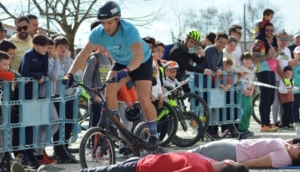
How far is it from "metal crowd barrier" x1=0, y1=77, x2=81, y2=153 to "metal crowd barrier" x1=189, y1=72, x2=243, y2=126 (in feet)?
10.2

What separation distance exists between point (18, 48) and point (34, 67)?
0.90 metres

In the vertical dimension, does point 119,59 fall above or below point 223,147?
above

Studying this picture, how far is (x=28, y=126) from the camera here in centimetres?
1000

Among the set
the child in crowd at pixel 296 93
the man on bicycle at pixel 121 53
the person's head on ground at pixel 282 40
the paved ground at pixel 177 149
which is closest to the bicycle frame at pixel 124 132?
the man on bicycle at pixel 121 53

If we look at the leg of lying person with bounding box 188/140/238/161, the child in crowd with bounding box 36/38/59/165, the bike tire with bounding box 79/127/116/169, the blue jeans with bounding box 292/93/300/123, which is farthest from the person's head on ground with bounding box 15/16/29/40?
the blue jeans with bounding box 292/93/300/123

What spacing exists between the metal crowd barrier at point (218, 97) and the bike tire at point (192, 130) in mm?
957

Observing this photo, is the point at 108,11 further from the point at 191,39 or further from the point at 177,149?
the point at 191,39

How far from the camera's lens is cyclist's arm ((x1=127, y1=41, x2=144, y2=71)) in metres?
8.93

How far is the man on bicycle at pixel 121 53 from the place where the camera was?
8.95 meters

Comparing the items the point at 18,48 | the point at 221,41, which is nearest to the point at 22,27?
the point at 18,48

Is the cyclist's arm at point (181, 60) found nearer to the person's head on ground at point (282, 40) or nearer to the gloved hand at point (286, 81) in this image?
the gloved hand at point (286, 81)

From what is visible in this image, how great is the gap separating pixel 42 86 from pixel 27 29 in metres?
1.27

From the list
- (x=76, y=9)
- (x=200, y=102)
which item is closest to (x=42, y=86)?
(x=200, y=102)

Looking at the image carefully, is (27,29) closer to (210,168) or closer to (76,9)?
(210,168)
